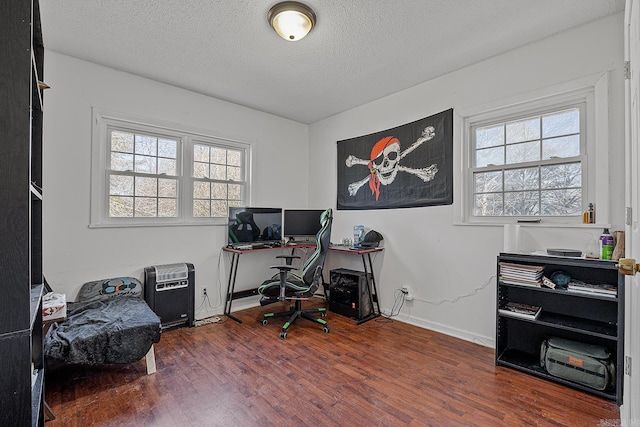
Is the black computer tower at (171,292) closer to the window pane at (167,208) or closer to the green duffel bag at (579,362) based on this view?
the window pane at (167,208)

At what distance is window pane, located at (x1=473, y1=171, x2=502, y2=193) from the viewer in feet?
9.50

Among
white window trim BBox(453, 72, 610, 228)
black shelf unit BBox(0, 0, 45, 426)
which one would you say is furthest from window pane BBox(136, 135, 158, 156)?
white window trim BBox(453, 72, 610, 228)

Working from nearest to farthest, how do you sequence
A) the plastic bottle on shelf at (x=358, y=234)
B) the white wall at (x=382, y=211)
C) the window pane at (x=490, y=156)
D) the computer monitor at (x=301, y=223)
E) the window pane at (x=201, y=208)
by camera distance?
the white wall at (x=382, y=211)
the window pane at (x=490, y=156)
the window pane at (x=201, y=208)
the plastic bottle on shelf at (x=358, y=234)
the computer monitor at (x=301, y=223)

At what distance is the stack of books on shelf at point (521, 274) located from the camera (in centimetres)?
230

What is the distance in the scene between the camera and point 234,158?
4.11 metres

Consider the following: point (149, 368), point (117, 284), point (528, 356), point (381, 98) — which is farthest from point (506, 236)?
point (117, 284)

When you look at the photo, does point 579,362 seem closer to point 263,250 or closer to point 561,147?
point 561,147

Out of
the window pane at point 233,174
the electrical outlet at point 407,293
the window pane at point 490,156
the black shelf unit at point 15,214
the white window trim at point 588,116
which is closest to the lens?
the black shelf unit at point 15,214

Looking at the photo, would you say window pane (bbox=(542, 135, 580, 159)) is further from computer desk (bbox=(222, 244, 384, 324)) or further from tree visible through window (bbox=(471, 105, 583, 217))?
computer desk (bbox=(222, 244, 384, 324))

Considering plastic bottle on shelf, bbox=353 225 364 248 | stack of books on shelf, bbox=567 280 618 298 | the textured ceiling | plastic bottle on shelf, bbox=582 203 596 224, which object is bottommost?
stack of books on shelf, bbox=567 280 618 298

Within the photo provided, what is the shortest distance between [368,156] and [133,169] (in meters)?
2.77

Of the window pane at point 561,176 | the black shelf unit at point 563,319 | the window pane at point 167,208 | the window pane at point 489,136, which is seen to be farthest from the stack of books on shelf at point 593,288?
the window pane at point 167,208

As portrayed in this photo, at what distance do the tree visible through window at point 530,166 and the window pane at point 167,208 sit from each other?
3.34 metres

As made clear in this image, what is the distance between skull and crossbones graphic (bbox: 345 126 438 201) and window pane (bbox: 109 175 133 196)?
269 centimetres
